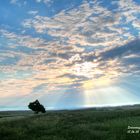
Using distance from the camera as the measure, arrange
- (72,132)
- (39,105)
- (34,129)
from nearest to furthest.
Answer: (72,132) < (34,129) < (39,105)

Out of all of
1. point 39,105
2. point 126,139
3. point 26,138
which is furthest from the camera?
point 39,105

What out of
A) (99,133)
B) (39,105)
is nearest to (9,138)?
(99,133)

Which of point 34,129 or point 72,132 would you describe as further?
point 34,129

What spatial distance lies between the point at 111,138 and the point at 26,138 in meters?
9.94

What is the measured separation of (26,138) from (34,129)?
6788 mm

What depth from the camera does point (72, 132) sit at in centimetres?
3931

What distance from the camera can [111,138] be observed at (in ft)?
111

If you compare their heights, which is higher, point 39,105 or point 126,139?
point 39,105

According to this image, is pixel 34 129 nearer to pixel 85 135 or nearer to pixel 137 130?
pixel 85 135

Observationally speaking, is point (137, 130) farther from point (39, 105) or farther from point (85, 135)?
point (39, 105)

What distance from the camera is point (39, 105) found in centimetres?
11256

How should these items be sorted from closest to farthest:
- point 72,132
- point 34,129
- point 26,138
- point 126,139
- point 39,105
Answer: point 126,139
point 26,138
point 72,132
point 34,129
point 39,105

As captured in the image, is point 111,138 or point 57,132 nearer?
point 111,138

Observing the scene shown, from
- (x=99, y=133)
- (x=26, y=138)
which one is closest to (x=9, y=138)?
(x=26, y=138)
